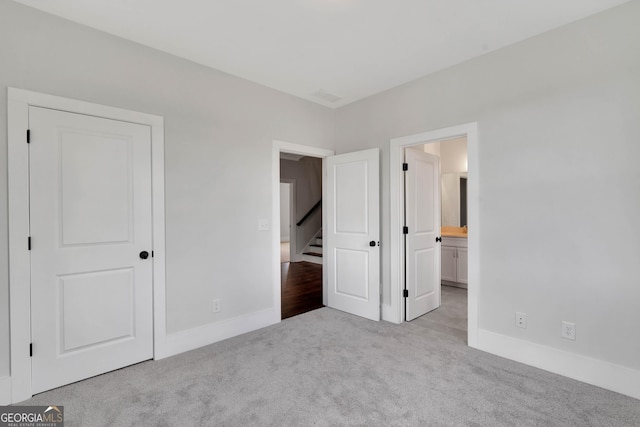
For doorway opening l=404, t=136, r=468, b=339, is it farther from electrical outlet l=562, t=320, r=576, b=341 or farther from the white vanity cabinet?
electrical outlet l=562, t=320, r=576, b=341

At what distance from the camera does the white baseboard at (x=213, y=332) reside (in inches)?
103

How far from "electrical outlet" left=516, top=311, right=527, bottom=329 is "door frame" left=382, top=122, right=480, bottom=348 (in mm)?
328

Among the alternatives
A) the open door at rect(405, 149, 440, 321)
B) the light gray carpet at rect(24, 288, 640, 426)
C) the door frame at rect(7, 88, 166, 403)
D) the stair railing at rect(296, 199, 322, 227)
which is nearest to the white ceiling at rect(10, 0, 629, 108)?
the door frame at rect(7, 88, 166, 403)

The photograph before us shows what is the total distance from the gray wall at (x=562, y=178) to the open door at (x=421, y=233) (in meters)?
0.72

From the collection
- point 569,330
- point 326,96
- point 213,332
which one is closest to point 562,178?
point 569,330

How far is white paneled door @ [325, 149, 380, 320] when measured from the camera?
3.50 metres

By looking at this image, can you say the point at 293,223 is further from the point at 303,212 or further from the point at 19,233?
the point at 19,233

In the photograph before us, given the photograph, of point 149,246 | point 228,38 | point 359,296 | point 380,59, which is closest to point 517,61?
point 380,59

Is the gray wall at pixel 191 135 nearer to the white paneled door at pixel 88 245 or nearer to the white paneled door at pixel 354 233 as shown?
the white paneled door at pixel 88 245

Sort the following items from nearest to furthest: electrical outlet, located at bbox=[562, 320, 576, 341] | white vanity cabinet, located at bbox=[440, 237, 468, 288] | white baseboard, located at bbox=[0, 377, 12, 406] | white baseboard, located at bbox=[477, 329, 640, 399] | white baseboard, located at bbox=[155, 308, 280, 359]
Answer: white baseboard, located at bbox=[0, 377, 12, 406], white baseboard, located at bbox=[477, 329, 640, 399], electrical outlet, located at bbox=[562, 320, 576, 341], white baseboard, located at bbox=[155, 308, 280, 359], white vanity cabinet, located at bbox=[440, 237, 468, 288]

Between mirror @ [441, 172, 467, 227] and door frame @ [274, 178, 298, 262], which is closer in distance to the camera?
mirror @ [441, 172, 467, 227]

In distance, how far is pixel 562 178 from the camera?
2295mm

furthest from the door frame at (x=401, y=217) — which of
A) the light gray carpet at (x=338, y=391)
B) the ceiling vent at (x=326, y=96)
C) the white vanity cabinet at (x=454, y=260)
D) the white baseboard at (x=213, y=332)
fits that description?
the white vanity cabinet at (x=454, y=260)

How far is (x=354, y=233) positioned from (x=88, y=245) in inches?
105
